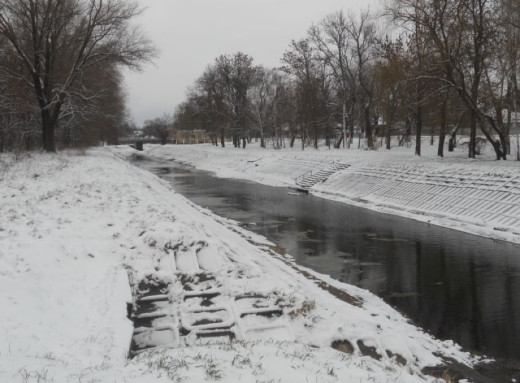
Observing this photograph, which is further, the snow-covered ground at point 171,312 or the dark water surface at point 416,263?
the dark water surface at point 416,263

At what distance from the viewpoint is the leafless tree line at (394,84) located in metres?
24.9

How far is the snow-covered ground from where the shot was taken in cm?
509

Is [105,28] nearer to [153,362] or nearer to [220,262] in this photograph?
[220,262]

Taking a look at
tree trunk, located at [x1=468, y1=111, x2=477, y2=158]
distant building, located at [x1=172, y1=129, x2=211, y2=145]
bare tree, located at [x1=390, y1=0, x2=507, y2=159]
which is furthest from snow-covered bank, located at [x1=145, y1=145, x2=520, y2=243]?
distant building, located at [x1=172, y1=129, x2=211, y2=145]

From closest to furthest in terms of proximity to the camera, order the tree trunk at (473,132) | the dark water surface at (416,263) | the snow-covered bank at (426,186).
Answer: the dark water surface at (416,263) → the snow-covered bank at (426,186) → the tree trunk at (473,132)

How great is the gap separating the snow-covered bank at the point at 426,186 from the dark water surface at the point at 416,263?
1180 mm

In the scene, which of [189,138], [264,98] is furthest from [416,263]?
[189,138]

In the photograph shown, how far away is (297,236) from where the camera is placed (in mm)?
16219

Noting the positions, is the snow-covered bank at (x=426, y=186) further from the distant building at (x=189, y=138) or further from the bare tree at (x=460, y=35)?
the distant building at (x=189, y=138)

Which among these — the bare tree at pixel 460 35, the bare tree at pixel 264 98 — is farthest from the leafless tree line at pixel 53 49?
the bare tree at pixel 264 98

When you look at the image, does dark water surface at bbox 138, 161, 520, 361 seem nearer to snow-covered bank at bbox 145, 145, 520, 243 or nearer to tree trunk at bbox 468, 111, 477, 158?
snow-covered bank at bbox 145, 145, 520, 243

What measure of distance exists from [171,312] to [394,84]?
32694mm

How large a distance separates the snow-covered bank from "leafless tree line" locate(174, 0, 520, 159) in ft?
14.4

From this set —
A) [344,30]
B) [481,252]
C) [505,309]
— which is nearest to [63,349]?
[505,309]
